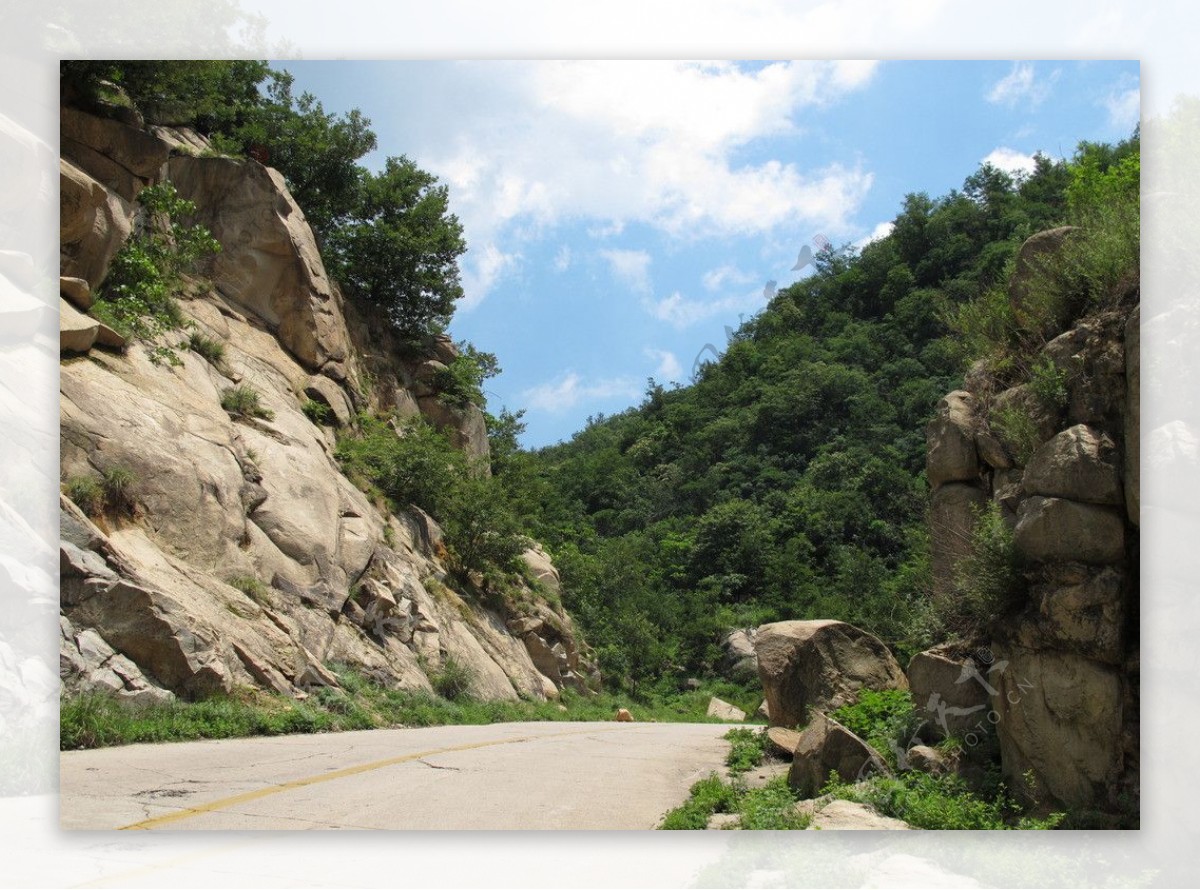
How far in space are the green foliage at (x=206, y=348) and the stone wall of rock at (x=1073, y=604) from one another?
1416cm

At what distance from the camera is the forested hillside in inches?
776

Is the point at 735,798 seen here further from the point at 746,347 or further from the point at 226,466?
the point at 746,347

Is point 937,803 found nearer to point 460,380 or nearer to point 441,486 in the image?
point 441,486

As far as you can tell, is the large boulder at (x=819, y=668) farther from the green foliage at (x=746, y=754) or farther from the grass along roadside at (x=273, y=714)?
the grass along roadside at (x=273, y=714)

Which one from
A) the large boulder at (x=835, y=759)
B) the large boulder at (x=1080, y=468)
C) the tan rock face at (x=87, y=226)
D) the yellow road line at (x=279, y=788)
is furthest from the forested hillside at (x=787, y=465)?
the tan rock face at (x=87, y=226)

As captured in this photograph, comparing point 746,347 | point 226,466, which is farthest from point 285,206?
point 746,347

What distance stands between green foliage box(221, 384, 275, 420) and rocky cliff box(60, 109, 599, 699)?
0.48ft

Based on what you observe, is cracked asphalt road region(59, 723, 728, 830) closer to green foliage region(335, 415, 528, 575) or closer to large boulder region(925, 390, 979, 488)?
large boulder region(925, 390, 979, 488)

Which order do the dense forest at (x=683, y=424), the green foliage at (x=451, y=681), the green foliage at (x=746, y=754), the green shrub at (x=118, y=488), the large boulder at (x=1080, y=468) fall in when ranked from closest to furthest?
the large boulder at (x=1080, y=468)
the green foliage at (x=746, y=754)
the green shrub at (x=118, y=488)
the green foliage at (x=451, y=681)
the dense forest at (x=683, y=424)

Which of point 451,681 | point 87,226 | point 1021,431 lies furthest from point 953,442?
point 451,681

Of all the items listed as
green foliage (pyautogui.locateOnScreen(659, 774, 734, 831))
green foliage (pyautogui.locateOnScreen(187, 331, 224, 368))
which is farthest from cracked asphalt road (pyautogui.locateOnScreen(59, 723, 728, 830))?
green foliage (pyautogui.locateOnScreen(187, 331, 224, 368))

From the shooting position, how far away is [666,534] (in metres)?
33.6

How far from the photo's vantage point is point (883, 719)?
32.0 feet

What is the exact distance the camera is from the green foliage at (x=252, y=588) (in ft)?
46.3
